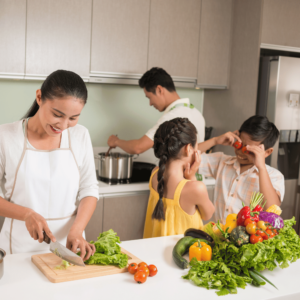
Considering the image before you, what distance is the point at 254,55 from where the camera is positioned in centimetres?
294

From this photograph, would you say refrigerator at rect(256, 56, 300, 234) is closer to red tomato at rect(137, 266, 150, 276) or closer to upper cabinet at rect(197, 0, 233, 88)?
upper cabinet at rect(197, 0, 233, 88)

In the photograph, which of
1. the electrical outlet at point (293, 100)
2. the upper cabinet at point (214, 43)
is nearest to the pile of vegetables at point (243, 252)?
the electrical outlet at point (293, 100)

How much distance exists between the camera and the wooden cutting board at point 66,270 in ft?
3.70

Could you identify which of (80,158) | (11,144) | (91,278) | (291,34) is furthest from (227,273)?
(291,34)

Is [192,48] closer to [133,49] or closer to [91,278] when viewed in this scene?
[133,49]

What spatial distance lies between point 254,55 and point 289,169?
0.98 m

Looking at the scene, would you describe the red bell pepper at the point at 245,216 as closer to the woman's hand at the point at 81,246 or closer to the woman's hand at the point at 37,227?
the woman's hand at the point at 81,246

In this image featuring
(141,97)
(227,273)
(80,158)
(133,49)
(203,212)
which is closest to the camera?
(227,273)

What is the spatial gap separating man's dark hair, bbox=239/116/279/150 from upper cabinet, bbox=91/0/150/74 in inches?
43.8

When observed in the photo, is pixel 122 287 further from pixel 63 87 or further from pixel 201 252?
pixel 63 87

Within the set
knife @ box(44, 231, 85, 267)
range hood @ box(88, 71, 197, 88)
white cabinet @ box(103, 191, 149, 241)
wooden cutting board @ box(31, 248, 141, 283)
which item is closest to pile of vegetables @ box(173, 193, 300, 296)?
wooden cutting board @ box(31, 248, 141, 283)

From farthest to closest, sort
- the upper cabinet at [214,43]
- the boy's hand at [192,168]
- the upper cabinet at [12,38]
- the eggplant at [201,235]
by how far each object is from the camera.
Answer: the upper cabinet at [214,43]
the upper cabinet at [12,38]
the boy's hand at [192,168]
the eggplant at [201,235]

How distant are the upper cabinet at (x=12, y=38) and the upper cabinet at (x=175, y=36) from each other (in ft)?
3.07

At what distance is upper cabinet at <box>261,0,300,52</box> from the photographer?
2904mm
